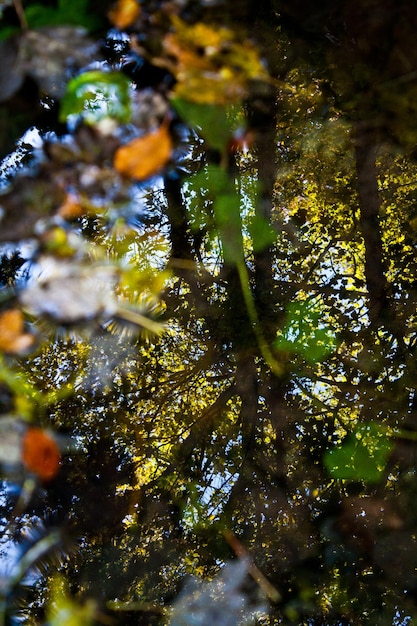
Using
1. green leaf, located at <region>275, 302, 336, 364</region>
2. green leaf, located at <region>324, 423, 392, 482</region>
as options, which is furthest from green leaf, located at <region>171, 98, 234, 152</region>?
green leaf, located at <region>324, 423, 392, 482</region>

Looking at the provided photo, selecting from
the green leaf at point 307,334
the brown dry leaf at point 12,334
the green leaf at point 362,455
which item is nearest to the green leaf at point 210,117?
the brown dry leaf at point 12,334

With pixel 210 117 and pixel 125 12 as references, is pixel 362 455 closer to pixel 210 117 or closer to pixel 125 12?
pixel 210 117

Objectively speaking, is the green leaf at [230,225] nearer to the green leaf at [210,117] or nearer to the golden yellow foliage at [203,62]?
the green leaf at [210,117]

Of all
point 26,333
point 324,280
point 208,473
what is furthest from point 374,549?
point 26,333

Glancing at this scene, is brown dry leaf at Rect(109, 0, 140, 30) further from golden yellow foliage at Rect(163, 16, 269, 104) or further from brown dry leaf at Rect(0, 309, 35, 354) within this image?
brown dry leaf at Rect(0, 309, 35, 354)

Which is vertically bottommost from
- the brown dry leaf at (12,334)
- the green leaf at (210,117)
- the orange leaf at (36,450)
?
the orange leaf at (36,450)

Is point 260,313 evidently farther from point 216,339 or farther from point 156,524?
point 156,524
